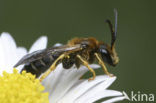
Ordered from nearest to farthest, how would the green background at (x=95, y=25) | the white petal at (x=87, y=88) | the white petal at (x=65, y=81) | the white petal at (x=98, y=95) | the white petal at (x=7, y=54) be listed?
the white petal at (x=98, y=95), the white petal at (x=87, y=88), the white petal at (x=65, y=81), the white petal at (x=7, y=54), the green background at (x=95, y=25)

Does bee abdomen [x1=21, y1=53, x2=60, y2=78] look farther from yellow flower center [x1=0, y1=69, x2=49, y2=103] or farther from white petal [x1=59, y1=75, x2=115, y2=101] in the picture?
white petal [x1=59, y1=75, x2=115, y2=101]

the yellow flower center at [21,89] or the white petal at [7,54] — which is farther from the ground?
the white petal at [7,54]

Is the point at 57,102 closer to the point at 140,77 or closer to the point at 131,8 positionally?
the point at 140,77

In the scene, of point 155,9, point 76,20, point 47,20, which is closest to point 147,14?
point 155,9

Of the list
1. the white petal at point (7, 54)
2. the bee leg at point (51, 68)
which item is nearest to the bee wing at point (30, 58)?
the bee leg at point (51, 68)

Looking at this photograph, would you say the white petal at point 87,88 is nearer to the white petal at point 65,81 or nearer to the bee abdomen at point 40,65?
the white petal at point 65,81

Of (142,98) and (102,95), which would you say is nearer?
(102,95)

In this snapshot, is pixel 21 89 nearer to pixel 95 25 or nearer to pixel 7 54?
pixel 7 54
